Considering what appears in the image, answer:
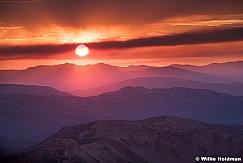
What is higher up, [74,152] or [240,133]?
[240,133]

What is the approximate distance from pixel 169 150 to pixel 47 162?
142 ft

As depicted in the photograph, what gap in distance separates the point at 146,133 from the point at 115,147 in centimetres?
1575

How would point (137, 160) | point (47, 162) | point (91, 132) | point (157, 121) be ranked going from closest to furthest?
point (47, 162)
point (137, 160)
point (91, 132)
point (157, 121)

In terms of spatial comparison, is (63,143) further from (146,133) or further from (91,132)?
(146,133)

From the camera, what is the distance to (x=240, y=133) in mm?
148125

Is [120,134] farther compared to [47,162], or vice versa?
[120,134]

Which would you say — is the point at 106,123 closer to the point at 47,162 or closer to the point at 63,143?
the point at 63,143

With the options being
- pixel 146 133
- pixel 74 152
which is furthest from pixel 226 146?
pixel 74 152

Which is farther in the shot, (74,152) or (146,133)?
(146,133)

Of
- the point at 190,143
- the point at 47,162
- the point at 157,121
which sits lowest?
the point at 47,162

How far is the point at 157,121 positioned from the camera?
143 metres

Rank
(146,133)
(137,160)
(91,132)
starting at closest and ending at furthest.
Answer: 1. (137,160)
2. (91,132)
3. (146,133)

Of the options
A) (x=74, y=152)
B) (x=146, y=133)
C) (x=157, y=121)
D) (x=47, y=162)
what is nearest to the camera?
(x=47, y=162)

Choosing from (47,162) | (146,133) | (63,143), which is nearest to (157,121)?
(146,133)
